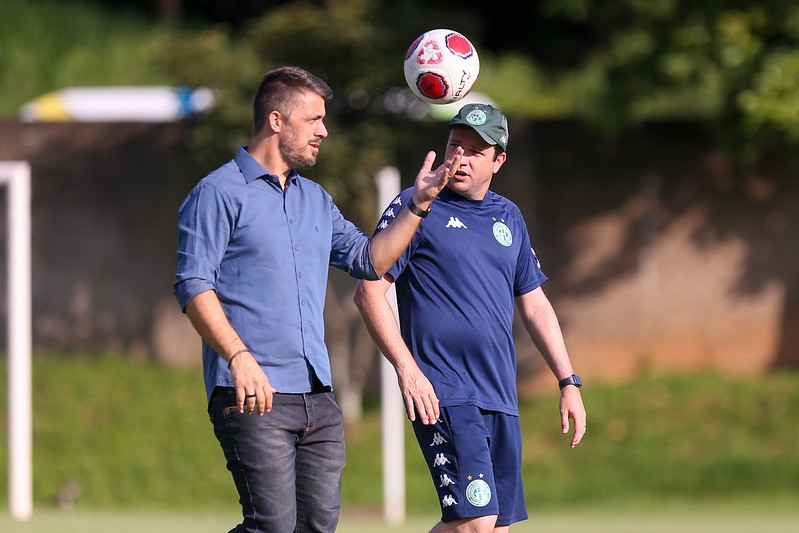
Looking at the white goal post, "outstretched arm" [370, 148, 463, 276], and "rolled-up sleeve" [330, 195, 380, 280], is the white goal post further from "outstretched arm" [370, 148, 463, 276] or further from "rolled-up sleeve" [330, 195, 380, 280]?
"outstretched arm" [370, 148, 463, 276]

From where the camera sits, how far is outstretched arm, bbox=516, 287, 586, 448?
17.5 feet

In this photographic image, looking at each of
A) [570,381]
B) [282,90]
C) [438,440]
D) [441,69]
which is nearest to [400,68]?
[441,69]

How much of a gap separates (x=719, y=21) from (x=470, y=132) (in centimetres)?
766

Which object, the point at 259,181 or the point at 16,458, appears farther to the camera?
the point at 16,458

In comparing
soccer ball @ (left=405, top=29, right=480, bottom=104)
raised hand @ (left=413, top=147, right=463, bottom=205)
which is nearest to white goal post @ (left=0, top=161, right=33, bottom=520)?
soccer ball @ (left=405, top=29, right=480, bottom=104)

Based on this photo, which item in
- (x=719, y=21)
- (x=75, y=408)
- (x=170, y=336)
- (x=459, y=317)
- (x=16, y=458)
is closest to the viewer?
(x=459, y=317)

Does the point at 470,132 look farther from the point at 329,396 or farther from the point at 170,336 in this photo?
the point at 170,336

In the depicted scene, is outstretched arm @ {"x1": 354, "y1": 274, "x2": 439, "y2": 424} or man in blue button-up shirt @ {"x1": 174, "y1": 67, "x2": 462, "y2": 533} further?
outstretched arm @ {"x1": 354, "y1": 274, "x2": 439, "y2": 424}

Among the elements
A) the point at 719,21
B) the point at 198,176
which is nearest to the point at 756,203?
the point at 719,21

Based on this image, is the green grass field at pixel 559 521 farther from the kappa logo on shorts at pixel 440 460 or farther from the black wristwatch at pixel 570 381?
the kappa logo on shorts at pixel 440 460

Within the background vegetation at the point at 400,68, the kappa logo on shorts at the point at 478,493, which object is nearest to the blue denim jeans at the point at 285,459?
the kappa logo on shorts at the point at 478,493

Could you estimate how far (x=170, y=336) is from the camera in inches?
546

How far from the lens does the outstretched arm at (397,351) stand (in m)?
4.95

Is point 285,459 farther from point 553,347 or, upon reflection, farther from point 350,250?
point 553,347
